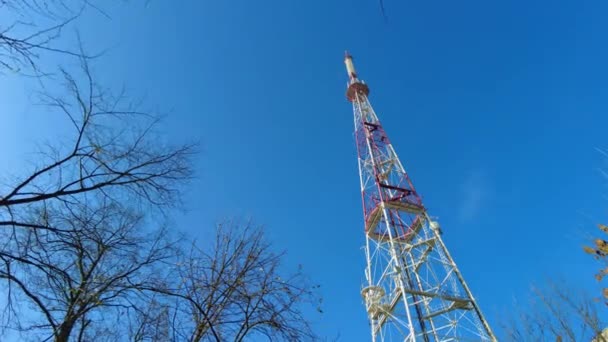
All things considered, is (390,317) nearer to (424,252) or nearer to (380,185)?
(424,252)

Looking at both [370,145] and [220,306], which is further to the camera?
[370,145]

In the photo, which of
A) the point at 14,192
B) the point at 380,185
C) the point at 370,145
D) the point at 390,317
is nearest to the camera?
the point at 14,192

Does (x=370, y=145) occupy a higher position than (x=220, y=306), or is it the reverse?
(x=370, y=145)

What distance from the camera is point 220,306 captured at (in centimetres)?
470

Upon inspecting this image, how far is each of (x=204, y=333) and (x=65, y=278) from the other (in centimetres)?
164

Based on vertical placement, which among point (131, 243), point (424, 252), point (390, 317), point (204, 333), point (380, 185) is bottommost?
point (204, 333)

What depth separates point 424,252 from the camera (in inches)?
651

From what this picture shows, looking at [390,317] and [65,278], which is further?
[390,317]

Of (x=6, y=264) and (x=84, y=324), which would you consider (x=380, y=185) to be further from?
(x=6, y=264)

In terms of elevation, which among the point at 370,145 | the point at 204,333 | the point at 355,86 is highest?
the point at 355,86

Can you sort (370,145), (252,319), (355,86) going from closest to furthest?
1. (252,319)
2. (370,145)
3. (355,86)

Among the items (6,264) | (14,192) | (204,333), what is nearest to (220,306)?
(204,333)

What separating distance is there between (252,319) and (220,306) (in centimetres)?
47

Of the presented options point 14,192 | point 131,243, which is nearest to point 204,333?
point 131,243
